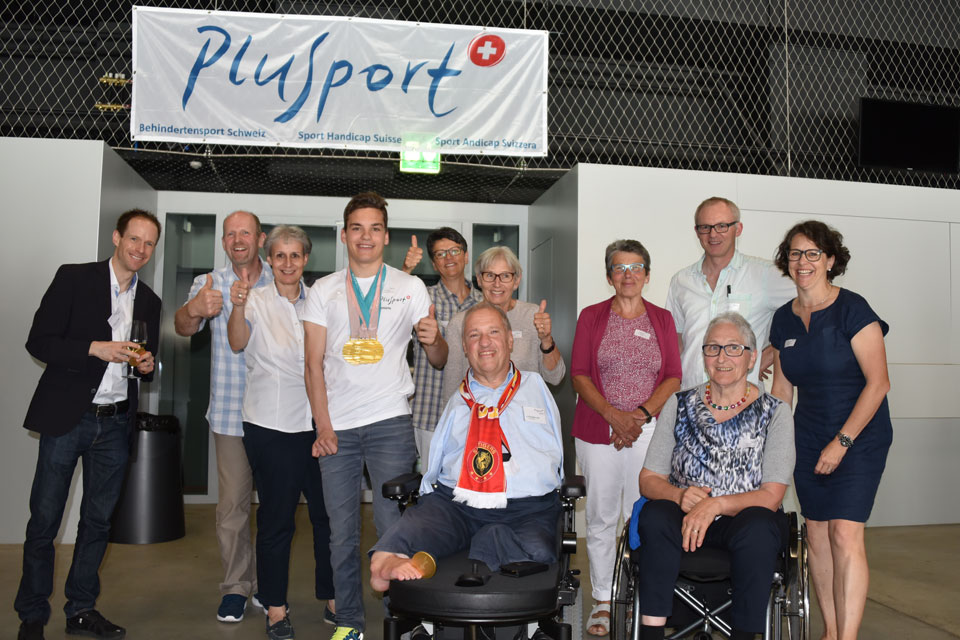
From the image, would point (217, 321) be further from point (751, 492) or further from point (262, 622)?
point (751, 492)

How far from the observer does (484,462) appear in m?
2.52

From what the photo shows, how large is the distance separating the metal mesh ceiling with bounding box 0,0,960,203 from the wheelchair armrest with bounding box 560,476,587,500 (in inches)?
135

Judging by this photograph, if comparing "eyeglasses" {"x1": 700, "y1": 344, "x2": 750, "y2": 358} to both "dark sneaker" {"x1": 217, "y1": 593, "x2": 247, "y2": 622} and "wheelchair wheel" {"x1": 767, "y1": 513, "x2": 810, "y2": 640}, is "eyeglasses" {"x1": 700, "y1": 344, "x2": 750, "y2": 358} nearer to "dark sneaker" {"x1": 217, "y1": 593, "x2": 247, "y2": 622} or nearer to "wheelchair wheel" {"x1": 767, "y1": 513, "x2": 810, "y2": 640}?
"wheelchair wheel" {"x1": 767, "y1": 513, "x2": 810, "y2": 640}

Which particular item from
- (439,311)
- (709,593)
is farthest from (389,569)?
(439,311)

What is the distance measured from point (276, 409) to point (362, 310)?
558 millimetres

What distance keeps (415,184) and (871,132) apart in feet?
11.0

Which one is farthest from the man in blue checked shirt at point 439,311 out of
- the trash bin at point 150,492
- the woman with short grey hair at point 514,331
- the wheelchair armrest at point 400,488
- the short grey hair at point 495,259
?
the trash bin at point 150,492

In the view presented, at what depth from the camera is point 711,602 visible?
8.48 feet

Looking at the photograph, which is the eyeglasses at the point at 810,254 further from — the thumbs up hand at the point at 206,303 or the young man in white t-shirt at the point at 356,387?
the thumbs up hand at the point at 206,303

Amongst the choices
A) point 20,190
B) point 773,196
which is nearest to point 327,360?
point 20,190

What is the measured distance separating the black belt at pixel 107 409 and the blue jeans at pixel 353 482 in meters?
0.89

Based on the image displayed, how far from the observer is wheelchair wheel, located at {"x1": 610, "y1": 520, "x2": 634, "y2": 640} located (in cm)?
249

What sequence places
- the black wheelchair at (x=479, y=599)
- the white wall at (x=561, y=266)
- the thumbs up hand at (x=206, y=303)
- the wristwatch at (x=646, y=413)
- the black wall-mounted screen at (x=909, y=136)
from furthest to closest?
the black wall-mounted screen at (x=909, y=136) < the white wall at (x=561, y=266) < the wristwatch at (x=646, y=413) < the thumbs up hand at (x=206, y=303) < the black wheelchair at (x=479, y=599)

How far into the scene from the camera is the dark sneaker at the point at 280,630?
3133 millimetres
